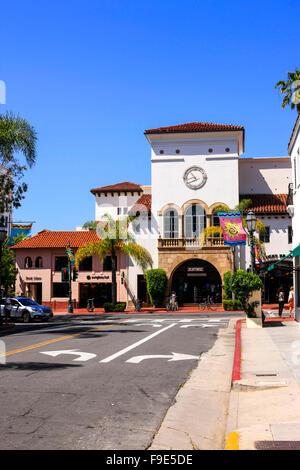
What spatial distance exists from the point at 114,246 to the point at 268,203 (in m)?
15.0

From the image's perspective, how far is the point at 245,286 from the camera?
2336 cm

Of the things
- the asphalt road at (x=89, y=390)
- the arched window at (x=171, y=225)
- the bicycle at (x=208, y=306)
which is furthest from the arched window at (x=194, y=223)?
the asphalt road at (x=89, y=390)

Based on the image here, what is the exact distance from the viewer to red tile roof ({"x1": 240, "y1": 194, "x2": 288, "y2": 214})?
48528 mm

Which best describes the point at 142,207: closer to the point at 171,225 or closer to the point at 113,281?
the point at 171,225

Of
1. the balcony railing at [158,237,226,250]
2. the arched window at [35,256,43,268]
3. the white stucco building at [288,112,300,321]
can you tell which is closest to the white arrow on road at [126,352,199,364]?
the white stucco building at [288,112,300,321]

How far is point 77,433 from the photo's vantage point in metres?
6.74

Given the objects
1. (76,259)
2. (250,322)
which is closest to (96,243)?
(76,259)

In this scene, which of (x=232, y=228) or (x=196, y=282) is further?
(x=196, y=282)

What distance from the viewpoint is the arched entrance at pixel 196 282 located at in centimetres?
4909

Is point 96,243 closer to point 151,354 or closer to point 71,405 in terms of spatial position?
point 151,354

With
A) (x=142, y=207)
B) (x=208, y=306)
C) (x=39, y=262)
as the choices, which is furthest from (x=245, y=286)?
(x=39, y=262)

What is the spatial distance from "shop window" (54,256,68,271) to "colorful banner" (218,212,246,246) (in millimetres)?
20339

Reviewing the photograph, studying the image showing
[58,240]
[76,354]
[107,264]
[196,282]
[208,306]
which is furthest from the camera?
[58,240]

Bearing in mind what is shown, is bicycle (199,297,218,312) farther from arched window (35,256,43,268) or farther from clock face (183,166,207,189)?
arched window (35,256,43,268)
